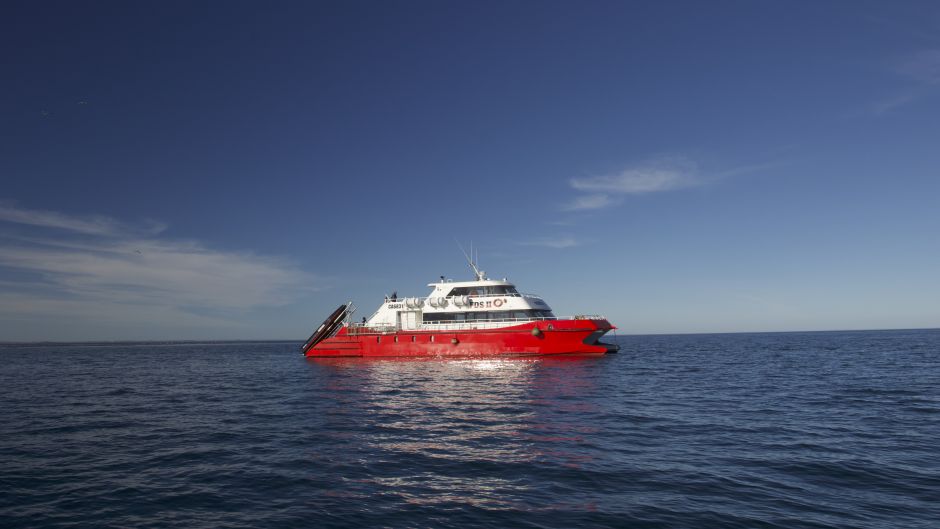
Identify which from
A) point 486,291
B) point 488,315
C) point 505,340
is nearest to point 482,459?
point 505,340

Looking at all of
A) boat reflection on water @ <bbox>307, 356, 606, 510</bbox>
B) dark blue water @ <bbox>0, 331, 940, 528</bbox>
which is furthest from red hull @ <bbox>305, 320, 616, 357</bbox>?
dark blue water @ <bbox>0, 331, 940, 528</bbox>

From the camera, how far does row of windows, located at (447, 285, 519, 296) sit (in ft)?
133

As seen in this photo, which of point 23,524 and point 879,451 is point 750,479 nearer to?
point 879,451

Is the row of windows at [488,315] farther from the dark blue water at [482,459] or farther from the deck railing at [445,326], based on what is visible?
the dark blue water at [482,459]

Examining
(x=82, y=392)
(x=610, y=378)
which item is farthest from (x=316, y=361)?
(x=610, y=378)

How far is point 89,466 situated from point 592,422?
1345 centimetres

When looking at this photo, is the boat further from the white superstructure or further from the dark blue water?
the dark blue water

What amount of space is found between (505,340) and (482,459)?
27.2 metres

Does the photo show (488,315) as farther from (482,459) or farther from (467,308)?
(482,459)

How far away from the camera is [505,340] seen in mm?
38406

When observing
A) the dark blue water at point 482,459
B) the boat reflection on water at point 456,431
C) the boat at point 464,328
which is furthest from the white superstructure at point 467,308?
the dark blue water at point 482,459

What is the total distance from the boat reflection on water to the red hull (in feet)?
26.1

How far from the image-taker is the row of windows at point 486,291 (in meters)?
40.7

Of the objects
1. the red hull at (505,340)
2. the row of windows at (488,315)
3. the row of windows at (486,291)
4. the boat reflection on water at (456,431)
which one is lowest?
the boat reflection on water at (456,431)
